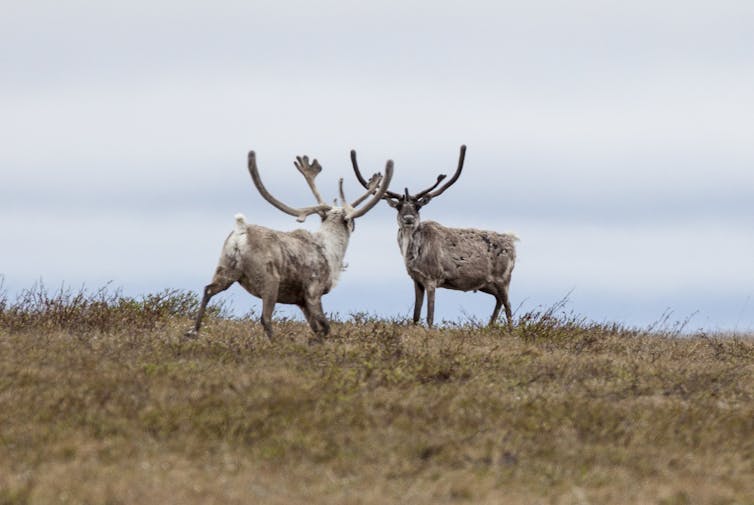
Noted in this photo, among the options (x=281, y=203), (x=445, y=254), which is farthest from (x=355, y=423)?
(x=445, y=254)

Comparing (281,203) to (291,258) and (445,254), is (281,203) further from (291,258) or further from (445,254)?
(445,254)

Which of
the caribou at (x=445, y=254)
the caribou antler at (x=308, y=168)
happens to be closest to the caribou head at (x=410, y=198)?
the caribou at (x=445, y=254)

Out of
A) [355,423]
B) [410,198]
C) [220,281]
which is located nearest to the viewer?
[355,423]

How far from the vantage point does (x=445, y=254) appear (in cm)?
1838

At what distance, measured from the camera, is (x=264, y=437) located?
9273 millimetres

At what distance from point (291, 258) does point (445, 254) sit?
6005mm

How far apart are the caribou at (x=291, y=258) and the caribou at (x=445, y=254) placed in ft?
12.2

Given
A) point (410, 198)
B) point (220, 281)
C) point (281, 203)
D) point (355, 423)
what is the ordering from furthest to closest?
point (410, 198)
point (281, 203)
point (220, 281)
point (355, 423)

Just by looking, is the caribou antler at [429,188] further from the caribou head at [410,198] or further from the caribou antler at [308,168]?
the caribou antler at [308,168]

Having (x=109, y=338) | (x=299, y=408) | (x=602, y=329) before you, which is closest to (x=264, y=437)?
(x=299, y=408)

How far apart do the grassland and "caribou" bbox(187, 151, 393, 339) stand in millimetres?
→ 568

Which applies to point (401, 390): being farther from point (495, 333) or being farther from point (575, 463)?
point (495, 333)

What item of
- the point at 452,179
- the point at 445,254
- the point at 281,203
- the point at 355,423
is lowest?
the point at 355,423

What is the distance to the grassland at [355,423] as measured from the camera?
26.9 feet
